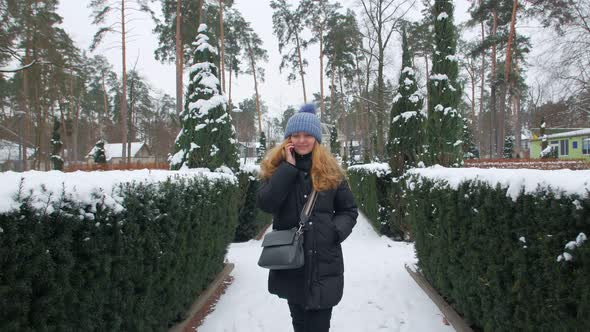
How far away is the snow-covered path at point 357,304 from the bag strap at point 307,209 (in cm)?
201

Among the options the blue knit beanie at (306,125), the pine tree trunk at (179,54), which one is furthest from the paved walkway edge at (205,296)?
the pine tree trunk at (179,54)

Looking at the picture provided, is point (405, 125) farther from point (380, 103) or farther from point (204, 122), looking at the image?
point (380, 103)

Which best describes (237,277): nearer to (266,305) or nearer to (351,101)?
(266,305)

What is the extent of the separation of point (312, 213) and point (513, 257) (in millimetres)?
1262

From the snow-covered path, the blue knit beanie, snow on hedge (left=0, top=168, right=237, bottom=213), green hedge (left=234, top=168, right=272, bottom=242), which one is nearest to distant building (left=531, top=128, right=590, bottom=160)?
green hedge (left=234, top=168, right=272, bottom=242)

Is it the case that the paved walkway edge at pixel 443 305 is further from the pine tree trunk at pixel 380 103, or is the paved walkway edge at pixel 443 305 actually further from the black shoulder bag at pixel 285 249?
the pine tree trunk at pixel 380 103

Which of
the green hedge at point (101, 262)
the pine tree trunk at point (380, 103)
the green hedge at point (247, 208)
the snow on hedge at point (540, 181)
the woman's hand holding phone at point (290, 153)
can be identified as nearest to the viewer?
the green hedge at point (101, 262)

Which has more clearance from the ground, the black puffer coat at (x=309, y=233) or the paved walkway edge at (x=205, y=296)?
the black puffer coat at (x=309, y=233)

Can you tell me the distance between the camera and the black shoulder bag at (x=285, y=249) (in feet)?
7.73

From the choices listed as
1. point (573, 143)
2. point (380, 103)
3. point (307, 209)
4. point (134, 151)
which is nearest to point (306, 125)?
point (307, 209)

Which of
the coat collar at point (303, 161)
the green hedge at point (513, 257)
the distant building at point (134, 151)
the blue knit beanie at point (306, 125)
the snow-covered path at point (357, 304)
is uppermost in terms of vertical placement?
the distant building at point (134, 151)

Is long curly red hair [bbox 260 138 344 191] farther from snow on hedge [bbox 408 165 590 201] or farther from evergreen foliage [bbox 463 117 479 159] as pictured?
evergreen foliage [bbox 463 117 479 159]

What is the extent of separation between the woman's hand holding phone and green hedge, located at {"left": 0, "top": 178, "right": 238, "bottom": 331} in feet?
3.39

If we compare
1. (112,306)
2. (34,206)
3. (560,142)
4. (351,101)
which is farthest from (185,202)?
(560,142)
